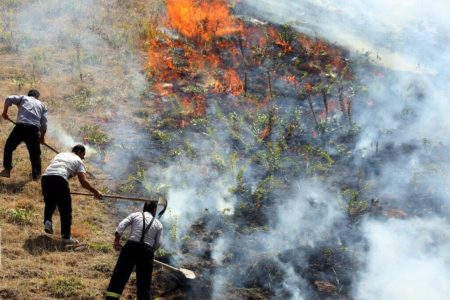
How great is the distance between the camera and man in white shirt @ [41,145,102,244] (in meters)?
6.93

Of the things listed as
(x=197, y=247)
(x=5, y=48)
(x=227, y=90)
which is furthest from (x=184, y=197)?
(x=5, y=48)

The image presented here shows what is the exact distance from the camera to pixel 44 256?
6.92 m

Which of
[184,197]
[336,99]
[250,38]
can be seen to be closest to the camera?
[184,197]

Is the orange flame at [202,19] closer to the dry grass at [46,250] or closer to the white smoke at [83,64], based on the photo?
the white smoke at [83,64]

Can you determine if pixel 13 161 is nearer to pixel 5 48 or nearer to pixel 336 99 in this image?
pixel 5 48

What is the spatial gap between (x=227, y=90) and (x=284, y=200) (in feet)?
15.9

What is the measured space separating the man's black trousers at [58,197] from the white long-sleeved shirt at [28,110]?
1798mm

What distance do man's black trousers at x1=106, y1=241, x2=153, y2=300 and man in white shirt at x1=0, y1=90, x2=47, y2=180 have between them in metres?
3.40

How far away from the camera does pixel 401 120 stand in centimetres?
1177

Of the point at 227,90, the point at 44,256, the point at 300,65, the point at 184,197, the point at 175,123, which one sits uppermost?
the point at 300,65

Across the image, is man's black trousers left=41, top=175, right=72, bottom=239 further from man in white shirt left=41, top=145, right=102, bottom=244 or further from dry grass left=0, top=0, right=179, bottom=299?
dry grass left=0, top=0, right=179, bottom=299

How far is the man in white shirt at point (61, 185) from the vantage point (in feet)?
22.7

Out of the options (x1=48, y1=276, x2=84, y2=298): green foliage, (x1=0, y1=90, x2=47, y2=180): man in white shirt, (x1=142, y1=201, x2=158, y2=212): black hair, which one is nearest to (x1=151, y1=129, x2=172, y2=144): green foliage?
(x1=0, y1=90, x2=47, y2=180): man in white shirt

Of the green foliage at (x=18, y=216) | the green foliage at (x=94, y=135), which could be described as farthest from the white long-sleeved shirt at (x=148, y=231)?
the green foliage at (x=94, y=135)
